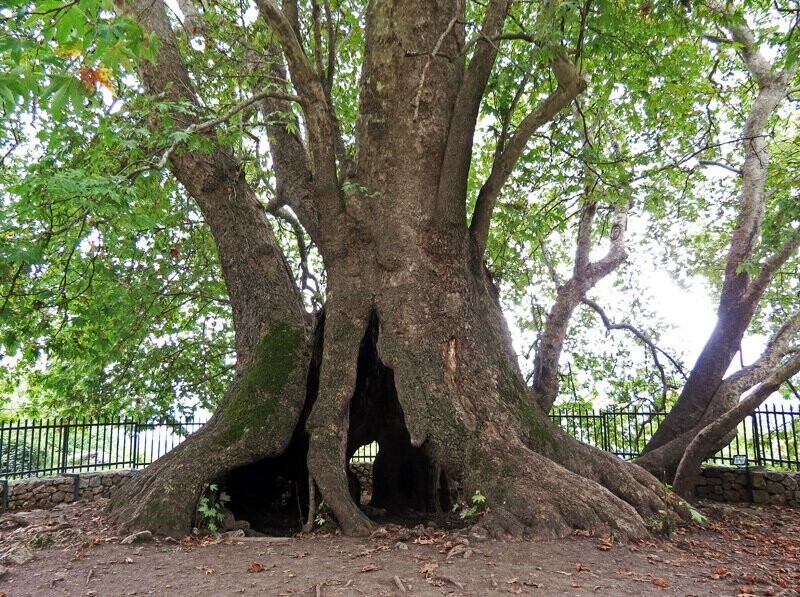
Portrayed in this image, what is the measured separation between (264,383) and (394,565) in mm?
3095

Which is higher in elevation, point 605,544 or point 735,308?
point 735,308

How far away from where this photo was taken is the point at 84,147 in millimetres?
6941

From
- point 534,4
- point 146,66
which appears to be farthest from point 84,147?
point 534,4

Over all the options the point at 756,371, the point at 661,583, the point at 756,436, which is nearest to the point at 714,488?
the point at 756,436

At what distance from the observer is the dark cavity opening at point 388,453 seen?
780 centimetres

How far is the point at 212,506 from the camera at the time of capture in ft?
19.6

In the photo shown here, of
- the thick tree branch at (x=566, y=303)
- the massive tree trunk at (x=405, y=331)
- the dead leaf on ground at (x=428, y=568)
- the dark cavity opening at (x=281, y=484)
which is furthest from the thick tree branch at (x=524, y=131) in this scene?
the dead leaf on ground at (x=428, y=568)

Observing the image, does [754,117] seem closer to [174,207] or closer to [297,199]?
[297,199]

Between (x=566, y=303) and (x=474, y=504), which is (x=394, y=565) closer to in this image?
(x=474, y=504)

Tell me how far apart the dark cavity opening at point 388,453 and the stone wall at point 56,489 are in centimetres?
388

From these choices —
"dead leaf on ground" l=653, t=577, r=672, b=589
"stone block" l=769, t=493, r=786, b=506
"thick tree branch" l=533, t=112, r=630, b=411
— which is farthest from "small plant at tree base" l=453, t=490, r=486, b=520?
"stone block" l=769, t=493, r=786, b=506

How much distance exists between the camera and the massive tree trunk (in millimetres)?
5570

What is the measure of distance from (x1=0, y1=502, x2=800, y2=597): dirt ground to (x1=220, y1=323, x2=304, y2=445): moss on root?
1.29 metres

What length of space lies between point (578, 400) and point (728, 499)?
153 inches
